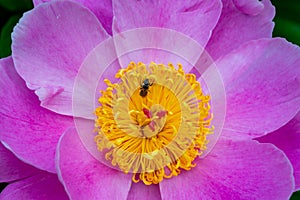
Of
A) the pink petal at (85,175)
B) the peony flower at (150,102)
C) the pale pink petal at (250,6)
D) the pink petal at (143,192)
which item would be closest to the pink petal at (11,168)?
the peony flower at (150,102)

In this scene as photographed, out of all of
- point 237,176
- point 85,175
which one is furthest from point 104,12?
point 237,176

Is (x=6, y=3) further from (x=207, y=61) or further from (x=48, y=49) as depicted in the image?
(x=207, y=61)

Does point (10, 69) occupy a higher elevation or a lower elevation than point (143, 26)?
lower

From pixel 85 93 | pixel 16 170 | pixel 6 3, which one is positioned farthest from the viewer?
pixel 6 3

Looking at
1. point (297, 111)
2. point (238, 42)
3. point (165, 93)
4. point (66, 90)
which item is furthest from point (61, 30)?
point (297, 111)

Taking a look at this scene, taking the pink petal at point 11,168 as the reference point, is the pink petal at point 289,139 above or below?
above

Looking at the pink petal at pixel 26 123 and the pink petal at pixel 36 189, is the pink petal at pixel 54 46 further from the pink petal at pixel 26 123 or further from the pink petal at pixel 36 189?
the pink petal at pixel 36 189
